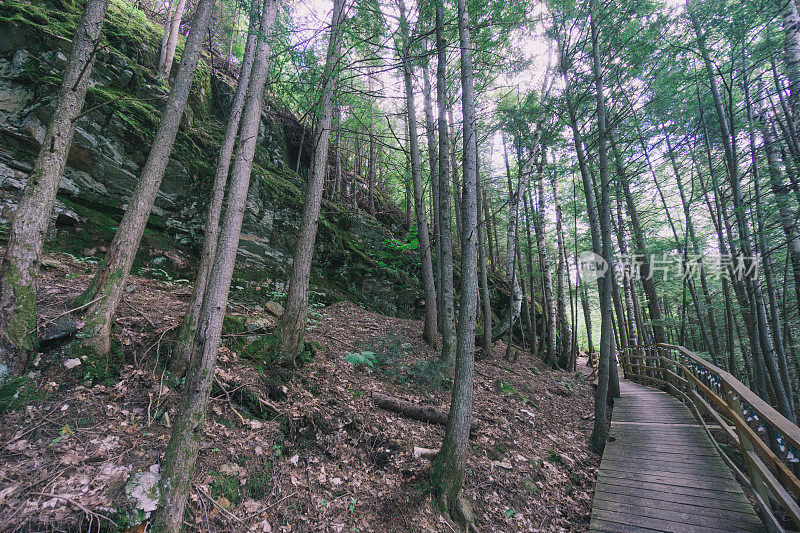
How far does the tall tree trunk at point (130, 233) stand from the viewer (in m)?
3.79

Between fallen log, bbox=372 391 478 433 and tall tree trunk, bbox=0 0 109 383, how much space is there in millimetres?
4532

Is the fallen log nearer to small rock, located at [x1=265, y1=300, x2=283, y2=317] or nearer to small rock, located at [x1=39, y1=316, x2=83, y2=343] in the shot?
small rock, located at [x1=265, y1=300, x2=283, y2=317]

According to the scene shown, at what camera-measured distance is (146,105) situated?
7391 millimetres

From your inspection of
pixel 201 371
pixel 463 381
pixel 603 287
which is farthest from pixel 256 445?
pixel 603 287

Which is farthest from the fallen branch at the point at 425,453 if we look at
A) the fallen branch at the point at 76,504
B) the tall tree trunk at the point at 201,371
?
the fallen branch at the point at 76,504

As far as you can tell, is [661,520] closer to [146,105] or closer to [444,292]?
[444,292]

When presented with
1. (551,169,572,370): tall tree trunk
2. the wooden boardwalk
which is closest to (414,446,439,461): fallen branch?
the wooden boardwalk

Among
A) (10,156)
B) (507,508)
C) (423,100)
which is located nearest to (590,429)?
(507,508)

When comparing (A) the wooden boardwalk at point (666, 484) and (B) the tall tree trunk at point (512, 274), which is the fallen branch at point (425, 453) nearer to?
(A) the wooden boardwalk at point (666, 484)

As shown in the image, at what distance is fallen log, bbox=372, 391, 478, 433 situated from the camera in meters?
5.16

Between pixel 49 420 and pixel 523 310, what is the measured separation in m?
17.0

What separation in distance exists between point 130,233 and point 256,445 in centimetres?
343

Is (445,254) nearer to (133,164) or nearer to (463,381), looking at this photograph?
(463,381)

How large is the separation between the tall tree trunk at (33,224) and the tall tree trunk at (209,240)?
140cm
